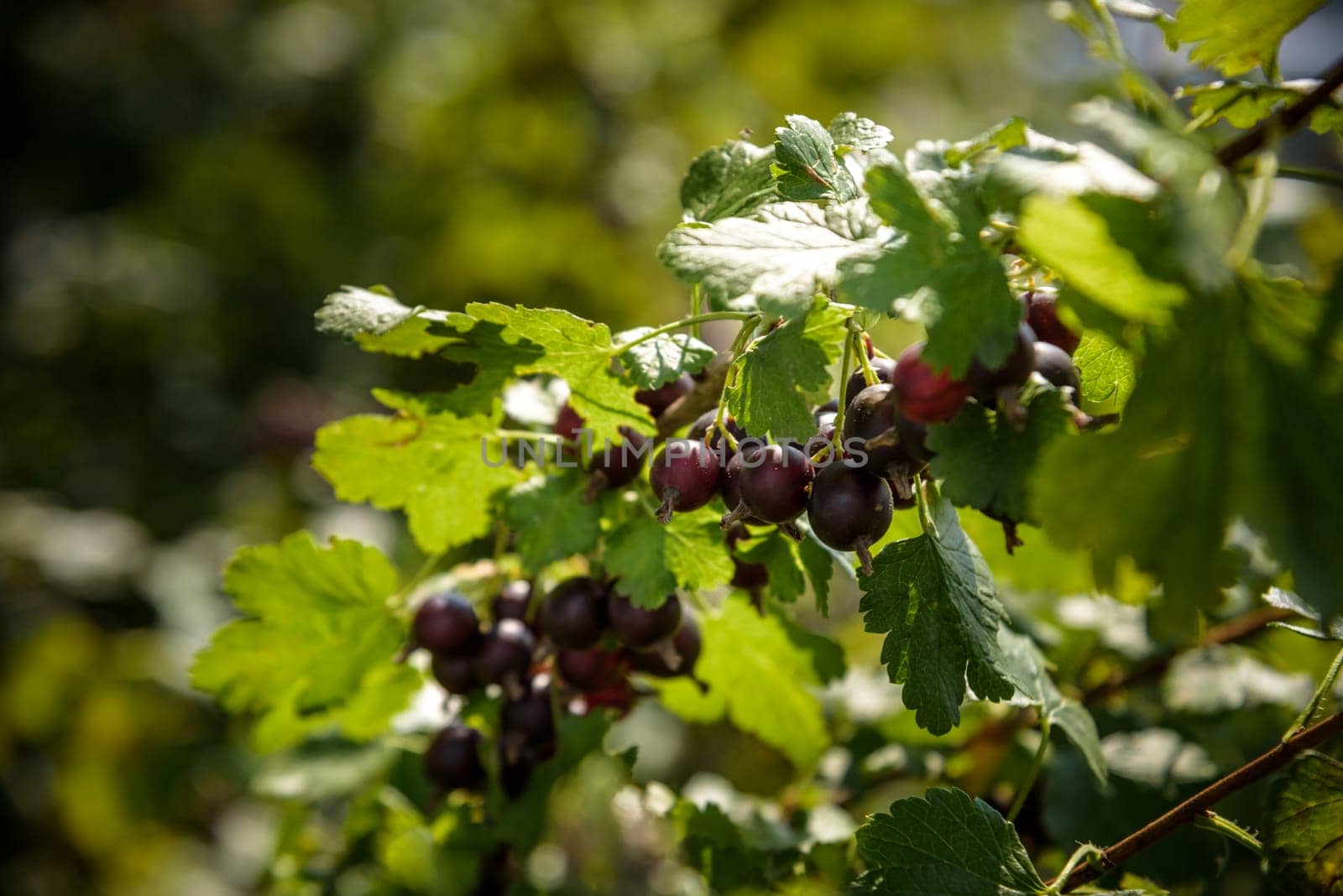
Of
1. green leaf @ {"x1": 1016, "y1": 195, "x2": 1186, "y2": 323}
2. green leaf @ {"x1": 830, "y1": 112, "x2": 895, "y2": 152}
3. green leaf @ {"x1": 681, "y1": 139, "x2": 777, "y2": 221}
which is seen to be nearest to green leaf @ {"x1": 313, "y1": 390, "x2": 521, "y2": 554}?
green leaf @ {"x1": 681, "y1": 139, "x2": 777, "y2": 221}

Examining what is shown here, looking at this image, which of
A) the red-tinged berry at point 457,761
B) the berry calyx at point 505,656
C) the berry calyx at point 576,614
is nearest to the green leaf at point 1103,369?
the berry calyx at point 576,614

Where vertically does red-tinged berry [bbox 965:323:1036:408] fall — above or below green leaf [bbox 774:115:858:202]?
below

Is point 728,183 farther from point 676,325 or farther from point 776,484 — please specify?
point 776,484

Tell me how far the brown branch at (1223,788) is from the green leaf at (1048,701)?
109 mm

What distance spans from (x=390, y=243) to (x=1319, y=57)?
12.1ft

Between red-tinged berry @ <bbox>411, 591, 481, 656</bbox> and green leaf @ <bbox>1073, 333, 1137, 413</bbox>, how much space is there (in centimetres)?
60

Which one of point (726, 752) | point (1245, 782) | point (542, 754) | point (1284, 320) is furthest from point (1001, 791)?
point (726, 752)

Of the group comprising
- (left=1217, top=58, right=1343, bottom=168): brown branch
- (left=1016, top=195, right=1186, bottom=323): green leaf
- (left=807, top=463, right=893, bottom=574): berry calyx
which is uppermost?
(left=1217, top=58, right=1343, bottom=168): brown branch

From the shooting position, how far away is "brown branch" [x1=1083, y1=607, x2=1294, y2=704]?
1101 mm

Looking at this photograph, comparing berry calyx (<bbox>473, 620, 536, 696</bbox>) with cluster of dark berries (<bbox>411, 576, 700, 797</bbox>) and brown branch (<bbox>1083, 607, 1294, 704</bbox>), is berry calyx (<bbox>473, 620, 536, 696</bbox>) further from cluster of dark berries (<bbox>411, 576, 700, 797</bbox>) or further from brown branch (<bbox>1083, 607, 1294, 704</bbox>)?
brown branch (<bbox>1083, 607, 1294, 704</bbox>)

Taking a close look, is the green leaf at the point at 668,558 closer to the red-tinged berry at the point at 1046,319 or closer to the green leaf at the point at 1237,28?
the red-tinged berry at the point at 1046,319

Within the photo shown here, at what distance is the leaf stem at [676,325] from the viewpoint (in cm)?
71

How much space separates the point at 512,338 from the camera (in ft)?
2.42

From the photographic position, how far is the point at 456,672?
926mm
